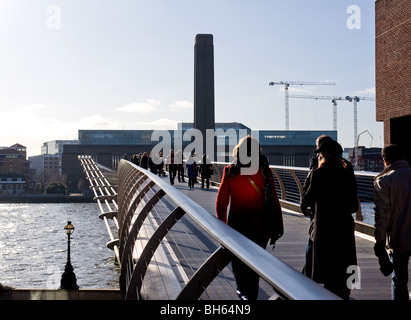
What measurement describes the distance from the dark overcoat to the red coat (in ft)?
1.29

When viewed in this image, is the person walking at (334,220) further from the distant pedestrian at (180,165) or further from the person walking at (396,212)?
the distant pedestrian at (180,165)

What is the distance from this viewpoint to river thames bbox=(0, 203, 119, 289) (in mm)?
48906

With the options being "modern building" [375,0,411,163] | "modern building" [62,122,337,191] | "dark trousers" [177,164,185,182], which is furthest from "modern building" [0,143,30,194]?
"modern building" [375,0,411,163]

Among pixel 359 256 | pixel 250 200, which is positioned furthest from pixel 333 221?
pixel 359 256

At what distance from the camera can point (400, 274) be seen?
4090mm

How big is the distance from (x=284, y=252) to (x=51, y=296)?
2234 centimetres

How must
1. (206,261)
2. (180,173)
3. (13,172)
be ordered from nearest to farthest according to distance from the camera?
1. (206,261)
2. (180,173)
3. (13,172)

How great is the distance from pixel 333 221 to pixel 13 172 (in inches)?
5907

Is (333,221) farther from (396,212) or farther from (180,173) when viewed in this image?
(180,173)

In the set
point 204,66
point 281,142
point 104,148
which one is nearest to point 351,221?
point 204,66

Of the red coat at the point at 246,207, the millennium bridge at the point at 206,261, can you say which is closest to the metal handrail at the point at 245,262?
the millennium bridge at the point at 206,261

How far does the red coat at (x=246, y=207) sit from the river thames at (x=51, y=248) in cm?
3377

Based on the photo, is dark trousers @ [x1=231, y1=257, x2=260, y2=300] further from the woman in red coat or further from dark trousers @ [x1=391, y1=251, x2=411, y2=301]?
dark trousers @ [x1=391, y1=251, x2=411, y2=301]

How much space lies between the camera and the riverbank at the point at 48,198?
107875mm
